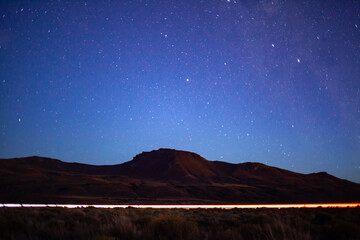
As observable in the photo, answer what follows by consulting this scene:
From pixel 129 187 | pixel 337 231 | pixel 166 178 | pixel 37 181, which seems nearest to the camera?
pixel 337 231

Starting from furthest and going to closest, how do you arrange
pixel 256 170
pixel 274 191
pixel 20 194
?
pixel 256 170 < pixel 274 191 < pixel 20 194

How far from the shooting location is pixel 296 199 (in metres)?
82.7

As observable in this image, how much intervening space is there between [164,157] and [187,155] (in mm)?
14320

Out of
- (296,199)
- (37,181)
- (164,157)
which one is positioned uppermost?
(164,157)

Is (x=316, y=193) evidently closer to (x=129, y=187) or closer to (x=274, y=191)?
(x=274, y=191)

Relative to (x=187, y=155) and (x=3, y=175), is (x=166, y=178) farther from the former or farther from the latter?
(x=3, y=175)

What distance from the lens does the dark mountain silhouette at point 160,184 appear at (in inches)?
2566

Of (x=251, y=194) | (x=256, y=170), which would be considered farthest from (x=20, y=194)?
(x=256, y=170)

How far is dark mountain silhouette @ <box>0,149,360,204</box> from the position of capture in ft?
214

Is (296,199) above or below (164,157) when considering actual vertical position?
below

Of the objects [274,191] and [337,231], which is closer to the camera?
[337,231]

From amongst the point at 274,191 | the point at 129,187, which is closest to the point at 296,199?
the point at 274,191

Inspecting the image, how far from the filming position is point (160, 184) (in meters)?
90.3

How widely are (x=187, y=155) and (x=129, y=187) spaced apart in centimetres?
7835
